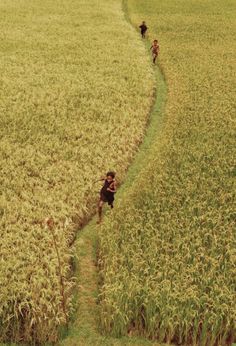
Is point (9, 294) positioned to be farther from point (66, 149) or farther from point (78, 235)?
point (66, 149)

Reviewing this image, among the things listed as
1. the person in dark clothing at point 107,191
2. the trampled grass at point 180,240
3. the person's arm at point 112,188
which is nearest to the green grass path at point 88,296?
the trampled grass at point 180,240

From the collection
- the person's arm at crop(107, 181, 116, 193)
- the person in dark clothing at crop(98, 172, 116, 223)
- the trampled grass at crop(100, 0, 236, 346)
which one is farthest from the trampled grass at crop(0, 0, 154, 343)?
the trampled grass at crop(100, 0, 236, 346)

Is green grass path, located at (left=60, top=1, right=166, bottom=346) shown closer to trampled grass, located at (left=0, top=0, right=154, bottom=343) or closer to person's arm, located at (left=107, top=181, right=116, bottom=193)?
trampled grass, located at (left=0, top=0, right=154, bottom=343)

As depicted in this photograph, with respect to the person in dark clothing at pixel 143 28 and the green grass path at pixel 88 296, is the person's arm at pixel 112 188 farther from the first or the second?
the person in dark clothing at pixel 143 28

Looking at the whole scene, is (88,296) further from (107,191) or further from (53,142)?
(53,142)

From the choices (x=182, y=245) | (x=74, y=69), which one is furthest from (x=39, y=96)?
(x=182, y=245)

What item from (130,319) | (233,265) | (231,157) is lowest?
(130,319)
